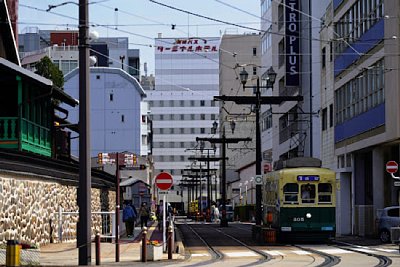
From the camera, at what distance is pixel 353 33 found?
44344mm

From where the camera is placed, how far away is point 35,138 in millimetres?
37281

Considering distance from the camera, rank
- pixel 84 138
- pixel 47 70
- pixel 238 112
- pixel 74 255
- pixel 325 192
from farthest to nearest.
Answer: pixel 238 112 < pixel 47 70 < pixel 325 192 < pixel 74 255 < pixel 84 138

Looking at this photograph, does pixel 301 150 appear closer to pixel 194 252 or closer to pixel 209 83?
pixel 194 252

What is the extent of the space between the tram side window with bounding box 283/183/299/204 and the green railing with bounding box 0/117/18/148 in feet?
36.3

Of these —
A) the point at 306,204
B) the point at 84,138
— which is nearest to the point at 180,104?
the point at 306,204

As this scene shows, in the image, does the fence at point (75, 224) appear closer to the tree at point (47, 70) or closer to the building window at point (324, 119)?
the tree at point (47, 70)

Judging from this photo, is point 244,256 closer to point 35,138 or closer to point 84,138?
point 84,138

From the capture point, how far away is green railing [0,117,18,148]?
33.9 m

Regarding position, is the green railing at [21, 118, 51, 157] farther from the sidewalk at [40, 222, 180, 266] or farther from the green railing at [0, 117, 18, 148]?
the sidewalk at [40, 222, 180, 266]

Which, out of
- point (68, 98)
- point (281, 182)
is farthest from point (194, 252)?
point (68, 98)

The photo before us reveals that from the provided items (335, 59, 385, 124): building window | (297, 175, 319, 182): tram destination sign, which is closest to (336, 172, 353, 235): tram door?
(335, 59, 385, 124): building window

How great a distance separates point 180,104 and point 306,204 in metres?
128

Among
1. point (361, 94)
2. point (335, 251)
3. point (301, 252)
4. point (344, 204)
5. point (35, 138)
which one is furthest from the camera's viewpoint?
point (344, 204)

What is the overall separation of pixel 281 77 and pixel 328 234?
34.5 m
